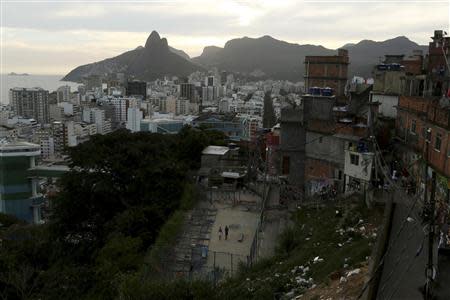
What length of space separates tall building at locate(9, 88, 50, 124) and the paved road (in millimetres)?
104695

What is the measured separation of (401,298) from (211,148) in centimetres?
1756

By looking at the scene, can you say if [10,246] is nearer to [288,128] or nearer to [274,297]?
[288,128]

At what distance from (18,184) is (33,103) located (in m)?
74.8

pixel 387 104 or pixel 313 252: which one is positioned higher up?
pixel 387 104

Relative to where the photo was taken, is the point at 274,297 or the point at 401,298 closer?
the point at 401,298

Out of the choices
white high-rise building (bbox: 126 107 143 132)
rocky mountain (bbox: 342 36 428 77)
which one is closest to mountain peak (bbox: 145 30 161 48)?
rocky mountain (bbox: 342 36 428 77)

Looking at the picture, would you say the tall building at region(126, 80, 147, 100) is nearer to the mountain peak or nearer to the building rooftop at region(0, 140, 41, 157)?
Answer: the mountain peak

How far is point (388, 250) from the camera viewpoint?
7039 millimetres

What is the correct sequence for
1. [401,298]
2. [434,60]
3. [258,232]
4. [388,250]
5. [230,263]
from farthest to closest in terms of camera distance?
[434,60] < [258,232] < [230,263] < [388,250] < [401,298]

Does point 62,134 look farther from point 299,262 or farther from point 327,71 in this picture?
point 299,262

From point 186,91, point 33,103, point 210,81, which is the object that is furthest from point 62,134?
point 210,81

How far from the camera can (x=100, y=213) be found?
60.2ft

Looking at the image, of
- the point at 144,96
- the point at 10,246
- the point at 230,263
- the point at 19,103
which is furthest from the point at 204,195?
the point at 144,96

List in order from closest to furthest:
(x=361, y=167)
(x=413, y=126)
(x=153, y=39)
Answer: (x=361, y=167), (x=413, y=126), (x=153, y=39)
